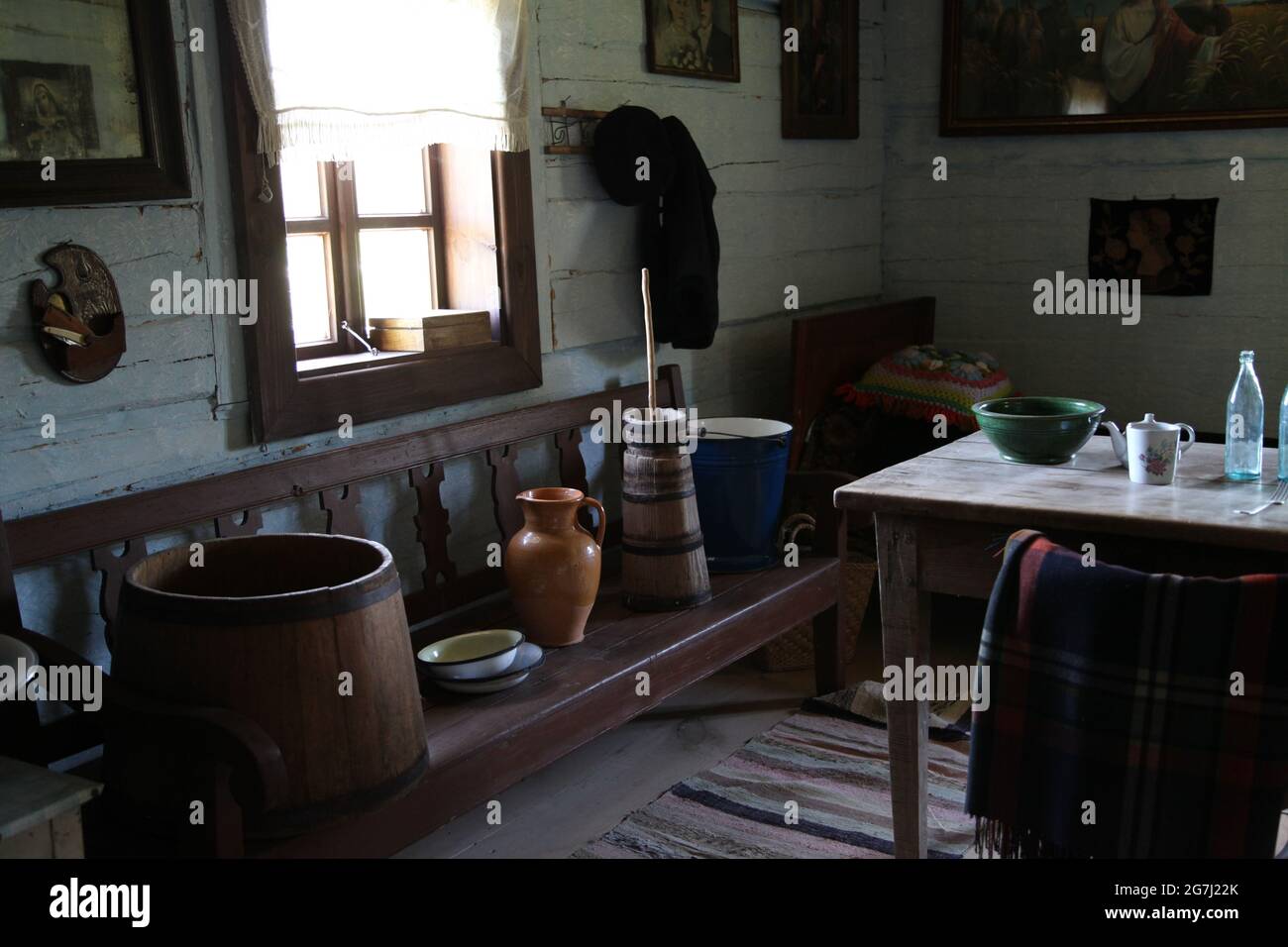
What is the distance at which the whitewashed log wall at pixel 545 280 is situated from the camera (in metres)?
2.77

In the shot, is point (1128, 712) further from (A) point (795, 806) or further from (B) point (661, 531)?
(B) point (661, 531)

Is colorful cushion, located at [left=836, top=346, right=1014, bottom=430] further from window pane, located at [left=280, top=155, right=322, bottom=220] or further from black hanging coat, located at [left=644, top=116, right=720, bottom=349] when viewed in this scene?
window pane, located at [left=280, top=155, right=322, bottom=220]

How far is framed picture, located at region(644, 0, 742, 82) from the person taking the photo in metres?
4.38

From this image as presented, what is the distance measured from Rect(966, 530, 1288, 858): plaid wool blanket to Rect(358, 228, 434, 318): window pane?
2100 mm

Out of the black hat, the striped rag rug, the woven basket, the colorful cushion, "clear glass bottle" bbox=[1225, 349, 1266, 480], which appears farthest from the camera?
the colorful cushion

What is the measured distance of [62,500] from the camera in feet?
9.23

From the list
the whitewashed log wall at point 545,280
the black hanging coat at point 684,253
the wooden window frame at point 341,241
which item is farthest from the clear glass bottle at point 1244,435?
the wooden window frame at point 341,241

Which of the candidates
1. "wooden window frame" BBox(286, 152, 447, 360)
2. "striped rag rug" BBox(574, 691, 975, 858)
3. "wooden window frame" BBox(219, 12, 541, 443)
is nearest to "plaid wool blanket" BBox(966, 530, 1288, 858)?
"striped rag rug" BBox(574, 691, 975, 858)

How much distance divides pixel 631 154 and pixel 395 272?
0.87m

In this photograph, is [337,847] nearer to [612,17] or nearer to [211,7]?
[211,7]

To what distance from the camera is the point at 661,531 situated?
3.62 m

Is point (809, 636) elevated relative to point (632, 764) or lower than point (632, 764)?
elevated

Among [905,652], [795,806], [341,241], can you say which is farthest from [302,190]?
[795,806]

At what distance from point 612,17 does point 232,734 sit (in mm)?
2827
